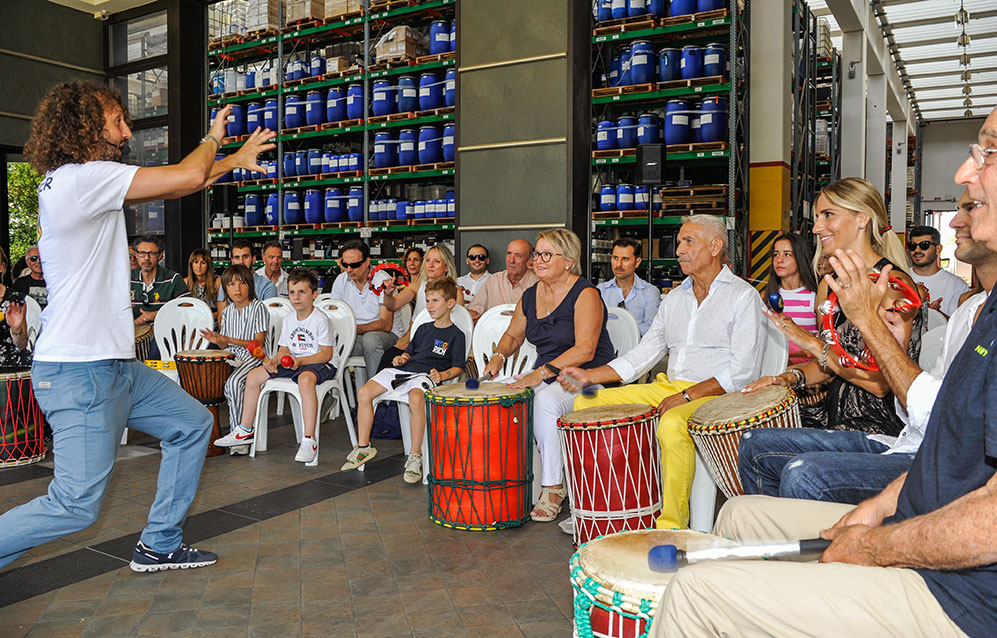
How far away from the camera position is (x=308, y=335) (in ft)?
17.8

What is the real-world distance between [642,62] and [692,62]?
0.51 metres

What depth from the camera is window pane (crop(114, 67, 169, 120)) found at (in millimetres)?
11391

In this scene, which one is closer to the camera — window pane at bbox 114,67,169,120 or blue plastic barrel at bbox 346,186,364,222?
blue plastic barrel at bbox 346,186,364,222

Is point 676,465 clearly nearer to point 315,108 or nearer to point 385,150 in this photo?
point 385,150

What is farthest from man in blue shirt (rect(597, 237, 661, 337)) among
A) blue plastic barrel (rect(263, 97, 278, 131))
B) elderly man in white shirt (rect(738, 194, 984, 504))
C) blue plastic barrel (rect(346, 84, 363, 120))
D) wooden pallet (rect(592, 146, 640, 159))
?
blue plastic barrel (rect(263, 97, 278, 131))

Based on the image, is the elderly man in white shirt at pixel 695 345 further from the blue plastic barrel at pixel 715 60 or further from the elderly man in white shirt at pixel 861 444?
the blue plastic barrel at pixel 715 60

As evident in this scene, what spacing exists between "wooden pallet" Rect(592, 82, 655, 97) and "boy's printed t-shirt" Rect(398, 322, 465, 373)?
4443 millimetres

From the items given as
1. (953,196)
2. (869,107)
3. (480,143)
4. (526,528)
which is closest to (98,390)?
(526,528)

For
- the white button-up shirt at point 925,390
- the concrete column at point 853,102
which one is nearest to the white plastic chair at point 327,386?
the white button-up shirt at point 925,390

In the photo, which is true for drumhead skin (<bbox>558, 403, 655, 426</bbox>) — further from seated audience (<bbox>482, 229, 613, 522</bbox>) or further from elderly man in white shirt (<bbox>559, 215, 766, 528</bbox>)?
seated audience (<bbox>482, 229, 613, 522</bbox>)

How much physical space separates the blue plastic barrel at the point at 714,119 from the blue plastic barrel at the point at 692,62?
0.95 ft

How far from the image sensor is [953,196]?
24953 mm

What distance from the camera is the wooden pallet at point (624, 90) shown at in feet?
27.5

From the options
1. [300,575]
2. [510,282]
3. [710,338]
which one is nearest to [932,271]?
[510,282]
